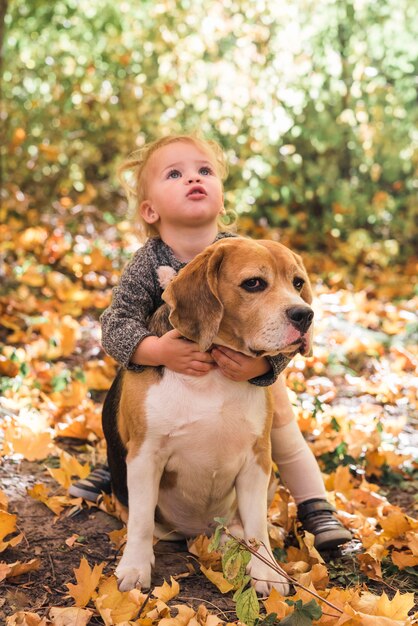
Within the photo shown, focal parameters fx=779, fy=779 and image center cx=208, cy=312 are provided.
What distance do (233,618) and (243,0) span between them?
21.4ft

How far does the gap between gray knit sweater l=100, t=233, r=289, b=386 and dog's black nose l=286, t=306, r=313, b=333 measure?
1.33 feet

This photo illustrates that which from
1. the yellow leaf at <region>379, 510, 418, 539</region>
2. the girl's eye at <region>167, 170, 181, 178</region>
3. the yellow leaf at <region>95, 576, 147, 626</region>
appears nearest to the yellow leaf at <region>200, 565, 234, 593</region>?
the yellow leaf at <region>95, 576, 147, 626</region>

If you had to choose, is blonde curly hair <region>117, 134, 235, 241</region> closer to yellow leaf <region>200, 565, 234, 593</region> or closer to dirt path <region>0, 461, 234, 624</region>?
dirt path <region>0, 461, 234, 624</region>

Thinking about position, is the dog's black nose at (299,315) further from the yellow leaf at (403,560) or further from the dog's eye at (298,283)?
the yellow leaf at (403,560)

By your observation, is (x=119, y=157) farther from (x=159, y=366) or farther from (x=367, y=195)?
(x=159, y=366)

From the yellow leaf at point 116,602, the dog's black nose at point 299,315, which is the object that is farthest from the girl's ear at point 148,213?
the yellow leaf at point 116,602

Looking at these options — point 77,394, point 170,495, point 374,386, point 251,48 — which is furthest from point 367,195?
point 170,495

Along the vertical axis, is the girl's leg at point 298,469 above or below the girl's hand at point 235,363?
below

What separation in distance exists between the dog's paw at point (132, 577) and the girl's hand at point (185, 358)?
29.5 inches

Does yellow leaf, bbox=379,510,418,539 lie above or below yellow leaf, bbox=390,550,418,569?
above

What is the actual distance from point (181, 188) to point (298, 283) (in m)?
0.73

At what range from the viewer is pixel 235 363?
2863 millimetres

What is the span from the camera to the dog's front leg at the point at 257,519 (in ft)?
9.55

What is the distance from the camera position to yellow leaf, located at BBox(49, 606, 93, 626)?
2576mm
